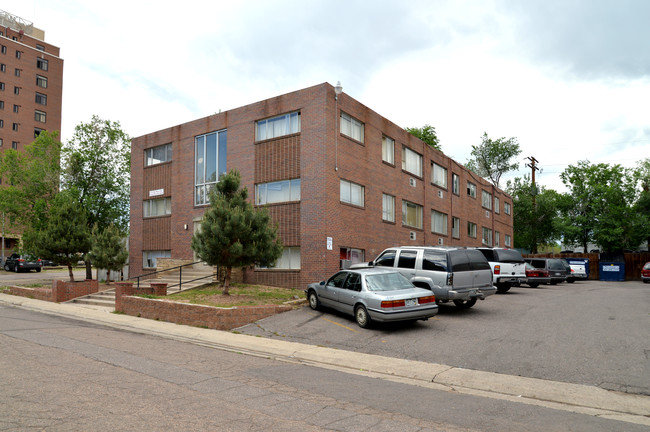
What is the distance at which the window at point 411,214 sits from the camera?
86.9 ft

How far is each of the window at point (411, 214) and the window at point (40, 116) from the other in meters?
65.8

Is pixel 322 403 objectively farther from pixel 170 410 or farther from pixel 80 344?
pixel 80 344

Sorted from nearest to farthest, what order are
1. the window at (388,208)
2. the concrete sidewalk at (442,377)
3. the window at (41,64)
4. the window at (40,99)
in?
the concrete sidewalk at (442,377), the window at (388,208), the window at (40,99), the window at (41,64)

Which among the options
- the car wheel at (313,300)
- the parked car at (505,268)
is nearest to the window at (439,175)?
the parked car at (505,268)

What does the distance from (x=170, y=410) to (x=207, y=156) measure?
20453mm

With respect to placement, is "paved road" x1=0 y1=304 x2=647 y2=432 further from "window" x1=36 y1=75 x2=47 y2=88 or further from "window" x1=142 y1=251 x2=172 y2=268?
"window" x1=36 y1=75 x2=47 y2=88

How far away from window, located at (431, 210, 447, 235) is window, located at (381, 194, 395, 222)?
5667mm

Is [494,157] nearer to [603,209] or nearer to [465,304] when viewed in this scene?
[603,209]

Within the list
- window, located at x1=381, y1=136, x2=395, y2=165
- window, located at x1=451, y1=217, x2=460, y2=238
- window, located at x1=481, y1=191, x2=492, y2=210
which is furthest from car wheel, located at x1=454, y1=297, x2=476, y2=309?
window, located at x1=481, y1=191, x2=492, y2=210

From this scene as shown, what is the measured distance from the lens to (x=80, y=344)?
10.3 m

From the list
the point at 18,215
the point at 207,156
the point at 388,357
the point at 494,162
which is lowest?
the point at 388,357

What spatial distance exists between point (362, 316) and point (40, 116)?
246ft

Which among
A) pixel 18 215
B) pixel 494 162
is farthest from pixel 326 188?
pixel 494 162

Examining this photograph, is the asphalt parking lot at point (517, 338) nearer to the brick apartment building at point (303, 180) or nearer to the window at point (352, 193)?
the brick apartment building at point (303, 180)
